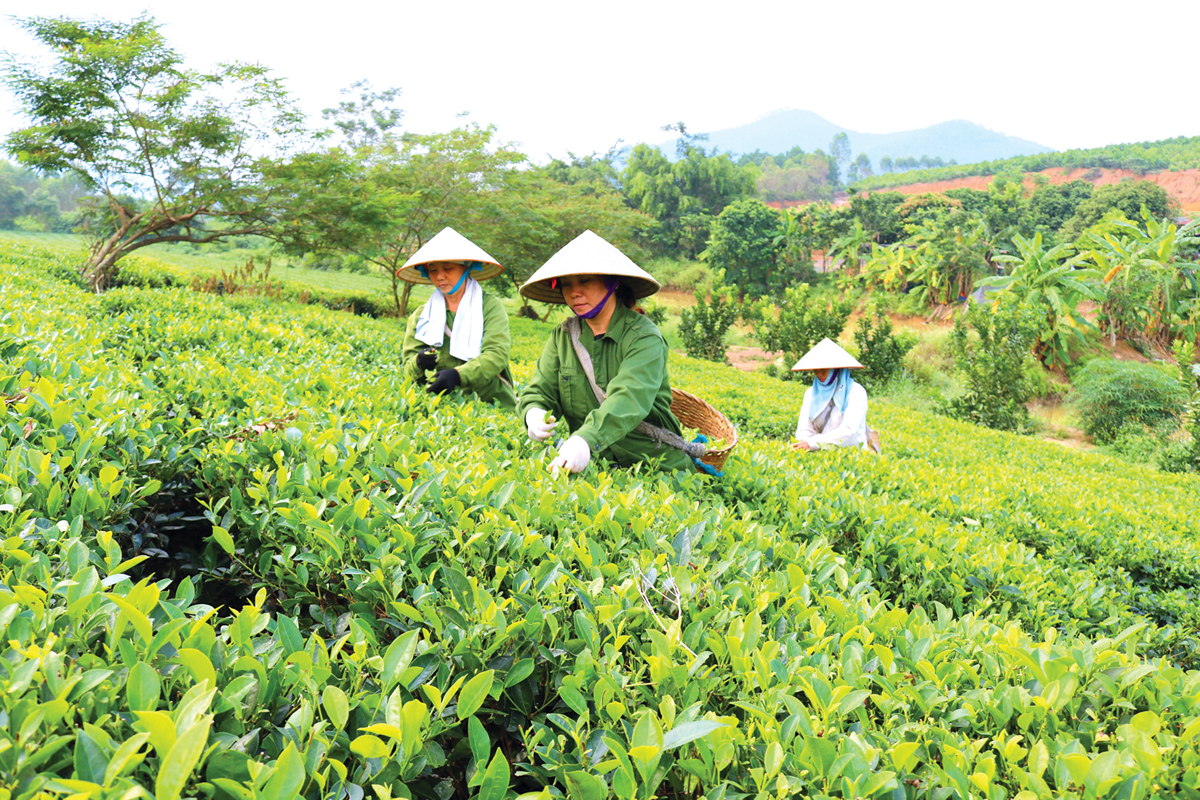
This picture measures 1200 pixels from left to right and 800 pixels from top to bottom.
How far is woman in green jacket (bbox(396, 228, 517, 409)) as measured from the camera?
12.8 feet

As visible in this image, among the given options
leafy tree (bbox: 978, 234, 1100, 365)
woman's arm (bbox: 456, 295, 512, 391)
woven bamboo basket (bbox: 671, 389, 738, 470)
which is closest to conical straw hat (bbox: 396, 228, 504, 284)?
woman's arm (bbox: 456, 295, 512, 391)

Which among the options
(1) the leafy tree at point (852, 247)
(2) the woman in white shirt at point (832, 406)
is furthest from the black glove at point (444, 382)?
(1) the leafy tree at point (852, 247)

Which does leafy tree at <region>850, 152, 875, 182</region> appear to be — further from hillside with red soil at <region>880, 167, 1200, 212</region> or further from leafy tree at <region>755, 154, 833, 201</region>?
hillside with red soil at <region>880, 167, 1200, 212</region>

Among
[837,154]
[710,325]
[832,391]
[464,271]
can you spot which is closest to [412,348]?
[464,271]

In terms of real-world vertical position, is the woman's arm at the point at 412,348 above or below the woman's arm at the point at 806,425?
above

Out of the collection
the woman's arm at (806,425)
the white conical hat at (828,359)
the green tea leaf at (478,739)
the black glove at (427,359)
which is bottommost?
the woman's arm at (806,425)

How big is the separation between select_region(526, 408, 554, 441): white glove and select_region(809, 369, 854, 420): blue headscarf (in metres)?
3.12

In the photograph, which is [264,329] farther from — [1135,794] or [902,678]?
[1135,794]

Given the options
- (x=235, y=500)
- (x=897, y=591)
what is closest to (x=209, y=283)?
(x=235, y=500)

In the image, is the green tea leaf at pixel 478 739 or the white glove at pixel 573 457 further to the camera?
the white glove at pixel 573 457

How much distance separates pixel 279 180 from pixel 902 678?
13.2 metres

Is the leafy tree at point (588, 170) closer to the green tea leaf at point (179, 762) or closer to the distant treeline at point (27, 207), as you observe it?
the distant treeline at point (27, 207)

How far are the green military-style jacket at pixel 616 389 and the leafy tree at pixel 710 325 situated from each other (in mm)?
15888

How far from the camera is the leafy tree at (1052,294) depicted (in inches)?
670
